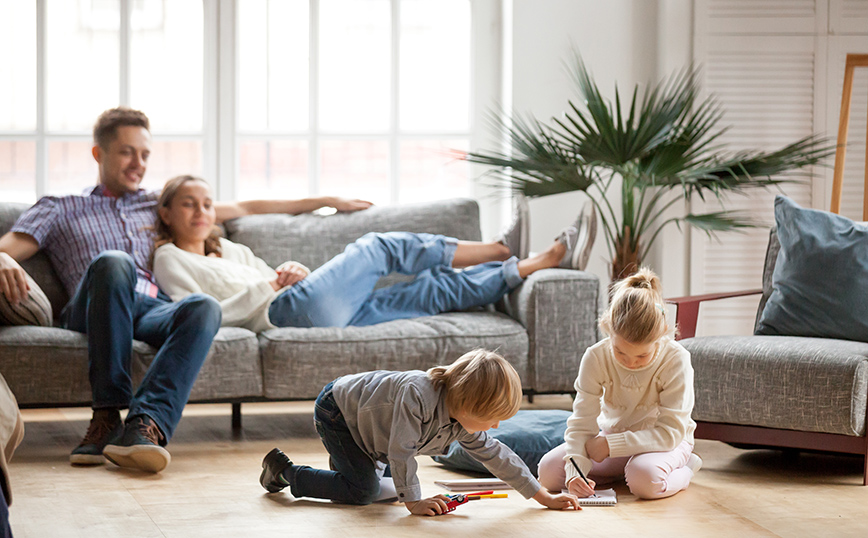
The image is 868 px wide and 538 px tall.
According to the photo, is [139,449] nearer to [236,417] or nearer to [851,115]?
[236,417]

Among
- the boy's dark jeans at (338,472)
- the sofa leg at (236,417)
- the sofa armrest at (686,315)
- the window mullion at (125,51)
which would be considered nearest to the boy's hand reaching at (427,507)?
the boy's dark jeans at (338,472)

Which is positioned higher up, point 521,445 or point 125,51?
point 125,51

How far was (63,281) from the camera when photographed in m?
3.16

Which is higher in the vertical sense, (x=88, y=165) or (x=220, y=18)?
(x=220, y=18)

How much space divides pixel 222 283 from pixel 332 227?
589mm

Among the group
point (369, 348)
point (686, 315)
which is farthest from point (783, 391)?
point (369, 348)

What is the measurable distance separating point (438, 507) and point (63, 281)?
176 cm

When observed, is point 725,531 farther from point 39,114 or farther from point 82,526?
point 39,114

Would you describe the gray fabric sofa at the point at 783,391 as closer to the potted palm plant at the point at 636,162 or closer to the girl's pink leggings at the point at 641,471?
the girl's pink leggings at the point at 641,471

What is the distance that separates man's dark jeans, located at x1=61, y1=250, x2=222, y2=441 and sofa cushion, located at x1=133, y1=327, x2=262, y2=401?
0.14 meters

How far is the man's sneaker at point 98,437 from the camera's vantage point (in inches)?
102

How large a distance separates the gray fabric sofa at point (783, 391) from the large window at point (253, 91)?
1.94 metres

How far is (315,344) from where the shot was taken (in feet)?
9.70

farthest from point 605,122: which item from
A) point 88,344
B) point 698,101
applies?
point 88,344
